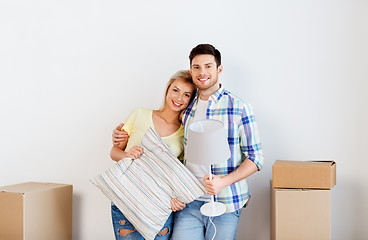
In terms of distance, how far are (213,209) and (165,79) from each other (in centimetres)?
98

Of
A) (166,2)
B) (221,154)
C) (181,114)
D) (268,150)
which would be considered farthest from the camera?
(166,2)

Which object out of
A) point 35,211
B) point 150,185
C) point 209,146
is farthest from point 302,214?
point 35,211

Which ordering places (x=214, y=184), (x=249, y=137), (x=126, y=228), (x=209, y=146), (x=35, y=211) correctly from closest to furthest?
1. (x=209, y=146)
2. (x=214, y=184)
3. (x=249, y=137)
4. (x=126, y=228)
5. (x=35, y=211)

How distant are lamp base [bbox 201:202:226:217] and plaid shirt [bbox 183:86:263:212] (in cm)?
7

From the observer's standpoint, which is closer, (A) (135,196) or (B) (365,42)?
(A) (135,196)

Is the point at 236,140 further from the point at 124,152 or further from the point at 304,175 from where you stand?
the point at 124,152

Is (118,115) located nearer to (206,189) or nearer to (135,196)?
(135,196)

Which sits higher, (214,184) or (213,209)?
(214,184)

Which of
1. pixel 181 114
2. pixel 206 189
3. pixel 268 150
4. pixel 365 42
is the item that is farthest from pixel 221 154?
pixel 365 42

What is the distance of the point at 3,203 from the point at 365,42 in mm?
2208

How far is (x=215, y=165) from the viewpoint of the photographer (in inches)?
81.4

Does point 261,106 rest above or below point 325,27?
below

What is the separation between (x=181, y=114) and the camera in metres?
2.25

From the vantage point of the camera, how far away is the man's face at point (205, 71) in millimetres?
2057
